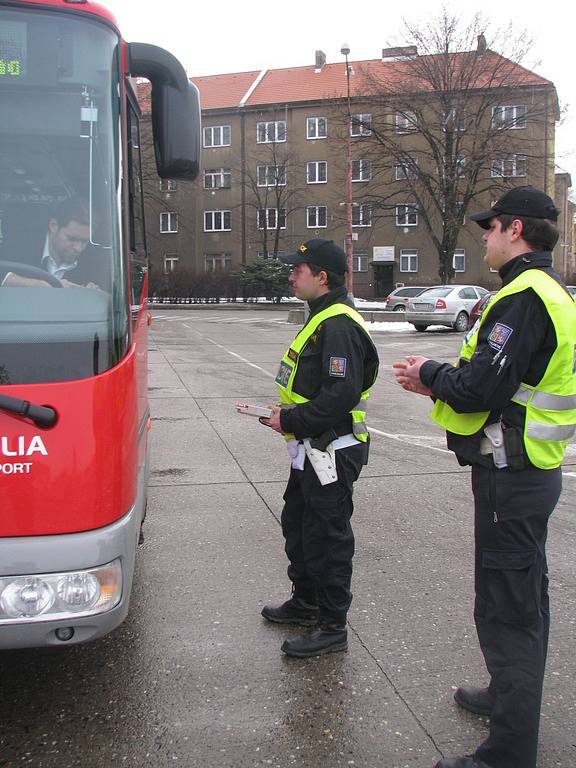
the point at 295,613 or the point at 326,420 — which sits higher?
the point at 326,420

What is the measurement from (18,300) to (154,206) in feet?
174

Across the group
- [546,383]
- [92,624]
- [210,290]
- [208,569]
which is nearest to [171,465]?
[208,569]

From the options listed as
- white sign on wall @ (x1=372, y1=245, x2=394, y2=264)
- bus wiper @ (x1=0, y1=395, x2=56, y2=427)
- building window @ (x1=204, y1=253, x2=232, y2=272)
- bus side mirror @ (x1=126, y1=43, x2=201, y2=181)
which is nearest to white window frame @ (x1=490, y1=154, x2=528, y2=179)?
white sign on wall @ (x1=372, y1=245, x2=394, y2=264)

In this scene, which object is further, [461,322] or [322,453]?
[461,322]

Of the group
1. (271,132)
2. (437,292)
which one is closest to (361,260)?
(271,132)

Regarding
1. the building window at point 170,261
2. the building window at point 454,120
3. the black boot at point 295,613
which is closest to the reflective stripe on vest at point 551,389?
the black boot at point 295,613

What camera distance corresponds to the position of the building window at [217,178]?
2137 inches

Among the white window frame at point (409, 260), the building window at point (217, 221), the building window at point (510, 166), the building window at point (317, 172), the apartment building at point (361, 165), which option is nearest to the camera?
the building window at point (510, 166)

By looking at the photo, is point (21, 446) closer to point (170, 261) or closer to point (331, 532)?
point (331, 532)

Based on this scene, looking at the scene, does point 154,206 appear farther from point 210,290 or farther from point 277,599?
point 277,599

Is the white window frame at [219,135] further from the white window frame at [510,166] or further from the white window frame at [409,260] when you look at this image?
the white window frame at [510,166]

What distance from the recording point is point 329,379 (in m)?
3.27

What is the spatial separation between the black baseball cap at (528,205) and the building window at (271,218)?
5042 centimetres

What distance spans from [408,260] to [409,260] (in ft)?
0.23
